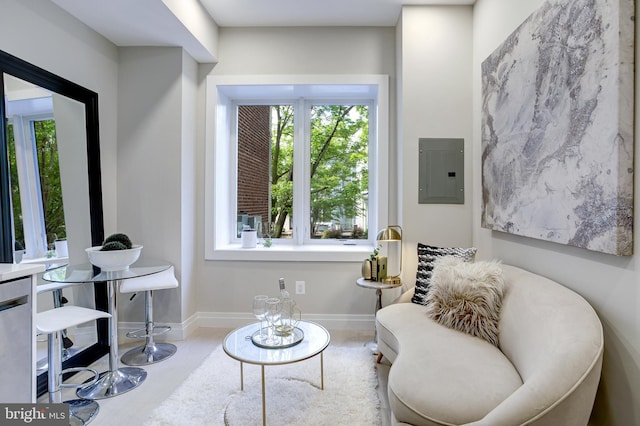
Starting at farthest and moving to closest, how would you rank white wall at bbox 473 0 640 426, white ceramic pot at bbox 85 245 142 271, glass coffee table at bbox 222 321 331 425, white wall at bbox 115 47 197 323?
1. white wall at bbox 115 47 197 323
2. white ceramic pot at bbox 85 245 142 271
3. glass coffee table at bbox 222 321 331 425
4. white wall at bbox 473 0 640 426

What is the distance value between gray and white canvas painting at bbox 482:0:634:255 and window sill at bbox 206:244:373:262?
1.25 metres

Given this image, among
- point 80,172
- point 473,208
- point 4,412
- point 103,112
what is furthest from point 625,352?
point 103,112

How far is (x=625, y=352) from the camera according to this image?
128 cm

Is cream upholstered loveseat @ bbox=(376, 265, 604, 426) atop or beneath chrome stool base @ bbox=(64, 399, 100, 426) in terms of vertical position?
atop

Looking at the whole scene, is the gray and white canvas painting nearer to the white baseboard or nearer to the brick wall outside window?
the white baseboard

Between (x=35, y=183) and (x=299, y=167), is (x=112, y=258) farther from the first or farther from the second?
(x=299, y=167)

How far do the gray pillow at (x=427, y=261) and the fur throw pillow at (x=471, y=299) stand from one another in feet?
1.00

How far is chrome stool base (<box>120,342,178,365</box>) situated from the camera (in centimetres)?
245

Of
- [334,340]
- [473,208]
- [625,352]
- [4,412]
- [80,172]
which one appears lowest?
[334,340]

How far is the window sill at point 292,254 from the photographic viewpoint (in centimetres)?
304

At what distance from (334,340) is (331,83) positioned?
2.29m

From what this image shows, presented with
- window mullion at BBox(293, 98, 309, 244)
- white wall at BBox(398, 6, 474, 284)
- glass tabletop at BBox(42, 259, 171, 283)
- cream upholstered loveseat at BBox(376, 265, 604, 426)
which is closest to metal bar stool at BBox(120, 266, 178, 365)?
Result: glass tabletop at BBox(42, 259, 171, 283)

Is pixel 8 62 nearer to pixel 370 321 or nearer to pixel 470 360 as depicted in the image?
pixel 470 360

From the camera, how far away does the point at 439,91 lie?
2730mm
